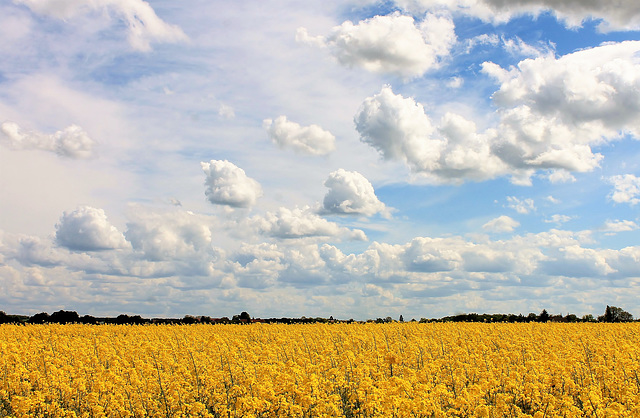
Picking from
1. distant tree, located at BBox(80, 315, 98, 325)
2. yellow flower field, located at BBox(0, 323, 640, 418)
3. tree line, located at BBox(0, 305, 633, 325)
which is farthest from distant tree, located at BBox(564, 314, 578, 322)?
distant tree, located at BBox(80, 315, 98, 325)

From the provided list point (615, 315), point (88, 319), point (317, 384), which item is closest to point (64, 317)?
point (88, 319)

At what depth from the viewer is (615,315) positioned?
45.1 m

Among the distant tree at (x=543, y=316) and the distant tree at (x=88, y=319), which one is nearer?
the distant tree at (x=88, y=319)

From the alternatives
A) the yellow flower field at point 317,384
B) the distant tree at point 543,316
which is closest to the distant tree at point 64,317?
the yellow flower field at point 317,384

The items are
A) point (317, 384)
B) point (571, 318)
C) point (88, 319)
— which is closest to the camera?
point (317, 384)

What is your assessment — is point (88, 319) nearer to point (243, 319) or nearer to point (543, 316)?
point (243, 319)

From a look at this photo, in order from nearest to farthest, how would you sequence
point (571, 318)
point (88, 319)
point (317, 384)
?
point (317, 384), point (88, 319), point (571, 318)

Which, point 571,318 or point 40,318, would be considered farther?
point 571,318

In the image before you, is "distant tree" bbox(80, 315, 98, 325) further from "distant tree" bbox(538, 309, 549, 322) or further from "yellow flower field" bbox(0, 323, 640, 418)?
"distant tree" bbox(538, 309, 549, 322)

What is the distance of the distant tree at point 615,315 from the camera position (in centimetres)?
4446

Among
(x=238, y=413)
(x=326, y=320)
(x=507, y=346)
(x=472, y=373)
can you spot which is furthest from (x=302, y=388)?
(x=326, y=320)

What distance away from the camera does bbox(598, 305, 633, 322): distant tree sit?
44463 millimetres

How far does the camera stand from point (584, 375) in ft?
49.8

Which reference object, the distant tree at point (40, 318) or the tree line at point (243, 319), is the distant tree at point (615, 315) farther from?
the distant tree at point (40, 318)
